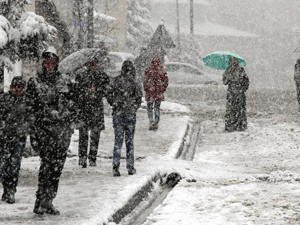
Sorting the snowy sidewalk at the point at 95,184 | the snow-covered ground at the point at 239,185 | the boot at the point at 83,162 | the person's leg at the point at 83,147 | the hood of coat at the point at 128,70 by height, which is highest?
the hood of coat at the point at 128,70

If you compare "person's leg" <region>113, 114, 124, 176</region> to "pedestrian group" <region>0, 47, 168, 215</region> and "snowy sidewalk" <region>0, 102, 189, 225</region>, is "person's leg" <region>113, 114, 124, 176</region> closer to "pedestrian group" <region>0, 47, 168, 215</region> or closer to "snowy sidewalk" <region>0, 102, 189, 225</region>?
"pedestrian group" <region>0, 47, 168, 215</region>

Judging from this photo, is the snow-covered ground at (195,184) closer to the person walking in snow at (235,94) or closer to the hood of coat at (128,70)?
the person walking in snow at (235,94)

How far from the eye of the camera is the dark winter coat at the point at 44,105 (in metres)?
5.59

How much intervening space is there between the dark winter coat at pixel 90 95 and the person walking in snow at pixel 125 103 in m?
0.36

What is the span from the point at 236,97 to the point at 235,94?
3.8 inches

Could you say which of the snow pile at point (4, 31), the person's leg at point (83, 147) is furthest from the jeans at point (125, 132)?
the snow pile at point (4, 31)

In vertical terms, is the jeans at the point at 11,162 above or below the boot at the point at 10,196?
above

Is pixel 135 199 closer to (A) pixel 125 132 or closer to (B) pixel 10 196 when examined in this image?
(A) pixel 125 132

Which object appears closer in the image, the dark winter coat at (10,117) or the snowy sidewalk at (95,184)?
the snowy sidewalk at (95,184)

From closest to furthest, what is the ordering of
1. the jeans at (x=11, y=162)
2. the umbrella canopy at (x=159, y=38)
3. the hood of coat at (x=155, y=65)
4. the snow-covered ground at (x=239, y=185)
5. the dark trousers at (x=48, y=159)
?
the dark trousers at (x=48, y=159) < the snow-covered ground at (x=239, y=185) < the jeans at (x=11, y=162) < the hood of coat at (x=155, y=65) < the umbrella canopy at (x=159, y=38)

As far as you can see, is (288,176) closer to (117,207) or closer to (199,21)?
(117,207)

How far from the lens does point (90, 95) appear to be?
8.10 metres

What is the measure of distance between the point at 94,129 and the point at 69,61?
4.00ft

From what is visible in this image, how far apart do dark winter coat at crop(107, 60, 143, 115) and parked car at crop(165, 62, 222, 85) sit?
73.2 ft
